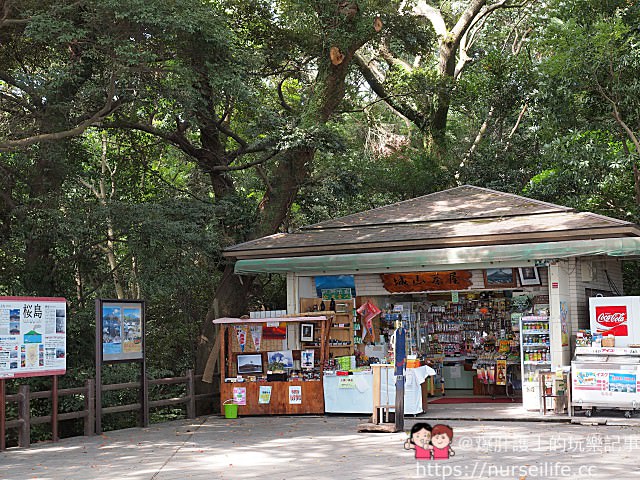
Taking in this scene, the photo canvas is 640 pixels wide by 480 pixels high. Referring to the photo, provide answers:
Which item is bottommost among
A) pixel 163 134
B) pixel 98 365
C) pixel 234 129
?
pixel 98 365

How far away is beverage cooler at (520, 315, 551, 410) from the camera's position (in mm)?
13383

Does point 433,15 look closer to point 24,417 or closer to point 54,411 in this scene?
point 54,411

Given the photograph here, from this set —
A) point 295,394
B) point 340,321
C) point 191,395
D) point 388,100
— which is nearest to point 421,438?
point 295,394

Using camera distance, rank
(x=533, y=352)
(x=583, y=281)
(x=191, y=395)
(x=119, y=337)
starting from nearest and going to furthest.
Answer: (x=119, y=337), (x=533, y=352), (x=583, y=281), (x=191, y=395)

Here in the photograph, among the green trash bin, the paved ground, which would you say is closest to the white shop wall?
the paved ground

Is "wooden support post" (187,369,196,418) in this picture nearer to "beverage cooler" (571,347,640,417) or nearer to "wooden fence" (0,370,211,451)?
"wooden fence" (0,370,211,451)

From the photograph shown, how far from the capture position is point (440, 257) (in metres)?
13.5

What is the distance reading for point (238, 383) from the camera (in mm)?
14430

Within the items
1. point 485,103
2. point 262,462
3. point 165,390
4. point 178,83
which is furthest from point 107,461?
point 485,103

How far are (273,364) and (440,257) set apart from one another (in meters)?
3.67

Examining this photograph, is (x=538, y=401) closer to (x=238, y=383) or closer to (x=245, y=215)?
(x=238, y=383)

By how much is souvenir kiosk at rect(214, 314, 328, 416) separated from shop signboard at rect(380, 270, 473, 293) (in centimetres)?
155

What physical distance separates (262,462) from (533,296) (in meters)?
7.14

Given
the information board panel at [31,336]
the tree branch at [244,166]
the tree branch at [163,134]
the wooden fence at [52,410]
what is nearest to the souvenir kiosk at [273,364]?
the wooden fence at [52,410]
